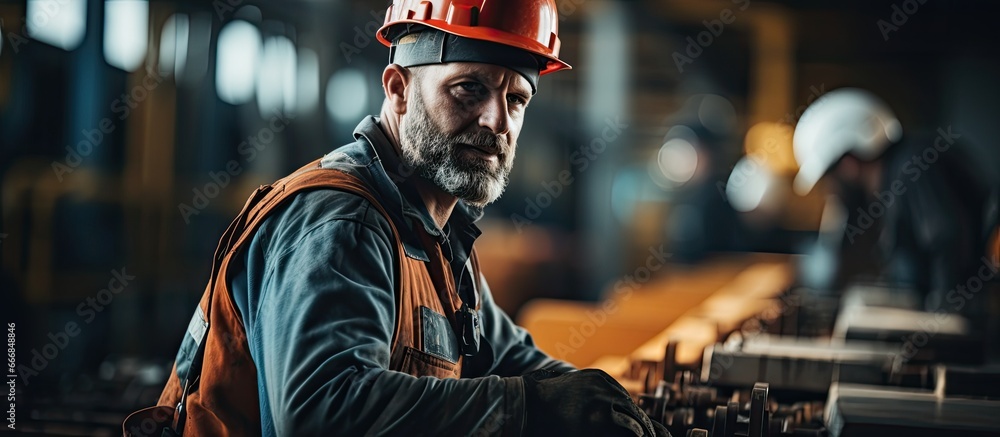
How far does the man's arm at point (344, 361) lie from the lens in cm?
168

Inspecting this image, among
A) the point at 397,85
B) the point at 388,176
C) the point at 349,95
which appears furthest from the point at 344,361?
the point at 349,95

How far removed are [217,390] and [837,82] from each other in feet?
54.7

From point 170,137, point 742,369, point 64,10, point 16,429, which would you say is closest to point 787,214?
point 170,137

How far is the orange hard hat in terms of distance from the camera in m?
2.10

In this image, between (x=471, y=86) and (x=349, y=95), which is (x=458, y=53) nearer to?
(x=471, y=86)

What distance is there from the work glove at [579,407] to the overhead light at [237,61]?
769 centimetres

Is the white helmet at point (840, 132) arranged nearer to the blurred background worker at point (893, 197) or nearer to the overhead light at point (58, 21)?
the blurred background worker at point (893, 197)

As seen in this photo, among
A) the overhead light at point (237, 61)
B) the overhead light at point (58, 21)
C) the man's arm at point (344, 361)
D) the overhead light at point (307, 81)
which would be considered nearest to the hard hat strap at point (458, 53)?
the man's arm at point (344, 361)

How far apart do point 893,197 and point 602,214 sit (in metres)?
6.16

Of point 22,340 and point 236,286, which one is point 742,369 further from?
point 22,340

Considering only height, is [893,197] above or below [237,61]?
below

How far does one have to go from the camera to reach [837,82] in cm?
1697

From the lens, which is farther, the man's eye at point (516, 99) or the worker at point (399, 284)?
the man's eye at point (516, 99)

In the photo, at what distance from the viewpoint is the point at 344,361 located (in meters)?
1.68
